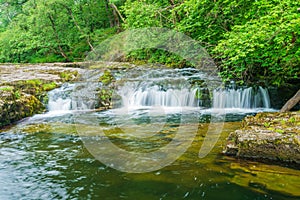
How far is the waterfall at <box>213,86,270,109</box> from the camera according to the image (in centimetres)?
1008

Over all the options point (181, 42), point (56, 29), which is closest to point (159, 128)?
point (181, 42)

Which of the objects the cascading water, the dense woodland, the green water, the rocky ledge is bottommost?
the green water

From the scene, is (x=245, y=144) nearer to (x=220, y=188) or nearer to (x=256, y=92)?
(x=220, y=188)

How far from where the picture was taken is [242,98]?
10352 millimetres

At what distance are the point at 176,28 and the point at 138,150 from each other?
648 centimetres

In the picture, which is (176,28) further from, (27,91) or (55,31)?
(55,31)

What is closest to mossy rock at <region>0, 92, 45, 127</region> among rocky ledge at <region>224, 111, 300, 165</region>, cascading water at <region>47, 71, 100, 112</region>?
cascading water at <region>47, 71, 100, 112</region>

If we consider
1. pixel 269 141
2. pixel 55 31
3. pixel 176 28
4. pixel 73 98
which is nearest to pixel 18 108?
pixel 73 98

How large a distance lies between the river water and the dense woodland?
5.69ft

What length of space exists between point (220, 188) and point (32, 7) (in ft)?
82.0

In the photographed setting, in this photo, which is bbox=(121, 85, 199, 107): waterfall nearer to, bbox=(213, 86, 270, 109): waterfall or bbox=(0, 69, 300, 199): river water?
bbox=(0, 69, 300, 199): river water

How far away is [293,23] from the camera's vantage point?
5566 millimetres

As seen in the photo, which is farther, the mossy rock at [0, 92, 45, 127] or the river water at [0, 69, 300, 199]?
the mossy rock at [0, 92, 45, 127]

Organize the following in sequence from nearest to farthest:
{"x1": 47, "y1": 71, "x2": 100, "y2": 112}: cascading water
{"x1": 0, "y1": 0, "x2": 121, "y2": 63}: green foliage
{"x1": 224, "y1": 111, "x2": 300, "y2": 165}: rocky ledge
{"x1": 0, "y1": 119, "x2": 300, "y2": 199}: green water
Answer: {"x1": 0, "y1": 119, "x2": 300, "y2": 199}: green water
{"x1": 224, "y1": 111, "x2": 300, "y2": 165}: rocky ledge
{"x1": 47, "y1": 71, "x2": 100, "y2": 112}: cascading water
{"x1": 0, "y1": 0, "x2": 121, "y2": 63}: green foliage
